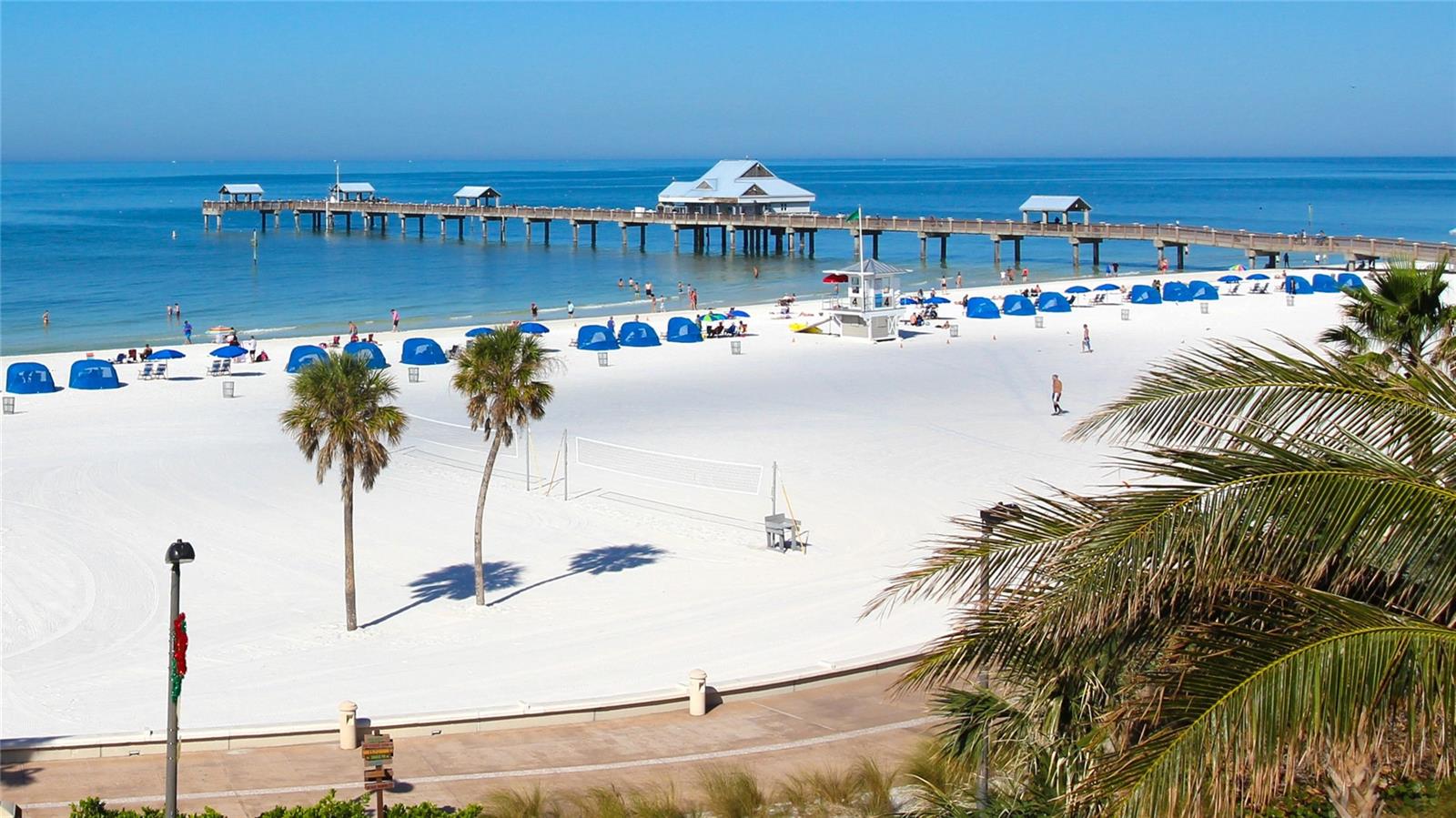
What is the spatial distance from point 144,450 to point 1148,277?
45.7 metres

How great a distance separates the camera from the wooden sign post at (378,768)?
10.5 meters

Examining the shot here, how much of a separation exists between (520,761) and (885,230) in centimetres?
7412

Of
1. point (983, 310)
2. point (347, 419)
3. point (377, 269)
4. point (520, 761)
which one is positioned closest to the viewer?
point (520, 761)

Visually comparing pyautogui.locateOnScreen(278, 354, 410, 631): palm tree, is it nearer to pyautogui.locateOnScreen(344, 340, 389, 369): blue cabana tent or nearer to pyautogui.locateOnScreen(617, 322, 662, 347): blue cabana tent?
pyautogui.locateOnScreen(344, 340, 389, 369): blue cabana tent

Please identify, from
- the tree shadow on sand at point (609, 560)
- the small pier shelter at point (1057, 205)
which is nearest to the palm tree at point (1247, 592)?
the tree shadow on sand at point (609, 560)

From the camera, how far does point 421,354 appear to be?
38.7 m

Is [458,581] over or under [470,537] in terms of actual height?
under

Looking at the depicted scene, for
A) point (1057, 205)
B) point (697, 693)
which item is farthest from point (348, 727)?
point (1057, 205)

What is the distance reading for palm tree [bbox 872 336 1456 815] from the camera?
496cm

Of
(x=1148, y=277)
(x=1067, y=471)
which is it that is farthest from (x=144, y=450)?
(x=1148, y=277)

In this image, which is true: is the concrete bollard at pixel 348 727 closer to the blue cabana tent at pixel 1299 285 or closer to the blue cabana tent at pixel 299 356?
the blue cabana tent at pixel 299 356

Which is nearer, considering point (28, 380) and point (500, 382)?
point (500, 382)

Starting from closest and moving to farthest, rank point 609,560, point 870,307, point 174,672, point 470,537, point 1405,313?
point 174,672 → point 1405,313 → point 609,560 → point 470,537 → point 870,307

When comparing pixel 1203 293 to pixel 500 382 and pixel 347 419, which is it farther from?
pixel 347 419
